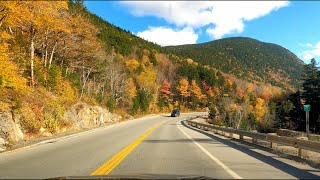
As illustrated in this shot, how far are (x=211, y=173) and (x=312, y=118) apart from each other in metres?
59.8

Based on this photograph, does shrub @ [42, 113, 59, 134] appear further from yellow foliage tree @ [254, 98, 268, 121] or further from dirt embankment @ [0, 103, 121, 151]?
yellow foliage tree @ [254, 98, 268, 121]

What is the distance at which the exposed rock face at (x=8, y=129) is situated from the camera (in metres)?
18.6

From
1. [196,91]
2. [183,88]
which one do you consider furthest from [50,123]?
[196,91]

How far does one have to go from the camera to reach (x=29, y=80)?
30.5 m

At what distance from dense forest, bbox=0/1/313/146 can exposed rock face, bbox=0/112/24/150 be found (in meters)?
0.32

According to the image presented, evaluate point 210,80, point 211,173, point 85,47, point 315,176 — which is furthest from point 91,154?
point 210,80

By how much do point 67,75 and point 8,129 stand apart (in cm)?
2436

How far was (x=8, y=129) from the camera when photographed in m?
Result: 19.4

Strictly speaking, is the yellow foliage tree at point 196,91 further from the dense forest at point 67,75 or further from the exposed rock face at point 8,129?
the exposed rock face at point 8,129

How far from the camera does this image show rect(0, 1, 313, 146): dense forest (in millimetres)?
21672

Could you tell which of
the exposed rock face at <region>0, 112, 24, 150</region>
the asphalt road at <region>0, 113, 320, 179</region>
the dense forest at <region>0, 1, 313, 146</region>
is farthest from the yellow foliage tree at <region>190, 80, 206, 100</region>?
the asphalt road at <region>0, 113, 320, 179</region>

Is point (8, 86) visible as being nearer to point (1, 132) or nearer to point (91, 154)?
point (1, 132)

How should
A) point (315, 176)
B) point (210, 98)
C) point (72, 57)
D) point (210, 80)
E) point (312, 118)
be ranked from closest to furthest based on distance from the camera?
1. point (315, 176)
2. point (72, 57)
3. point (312, 118)
4. point (210, 98)
5. point (210, 80)

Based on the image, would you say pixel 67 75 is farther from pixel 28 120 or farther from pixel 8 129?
pixel 8 129
